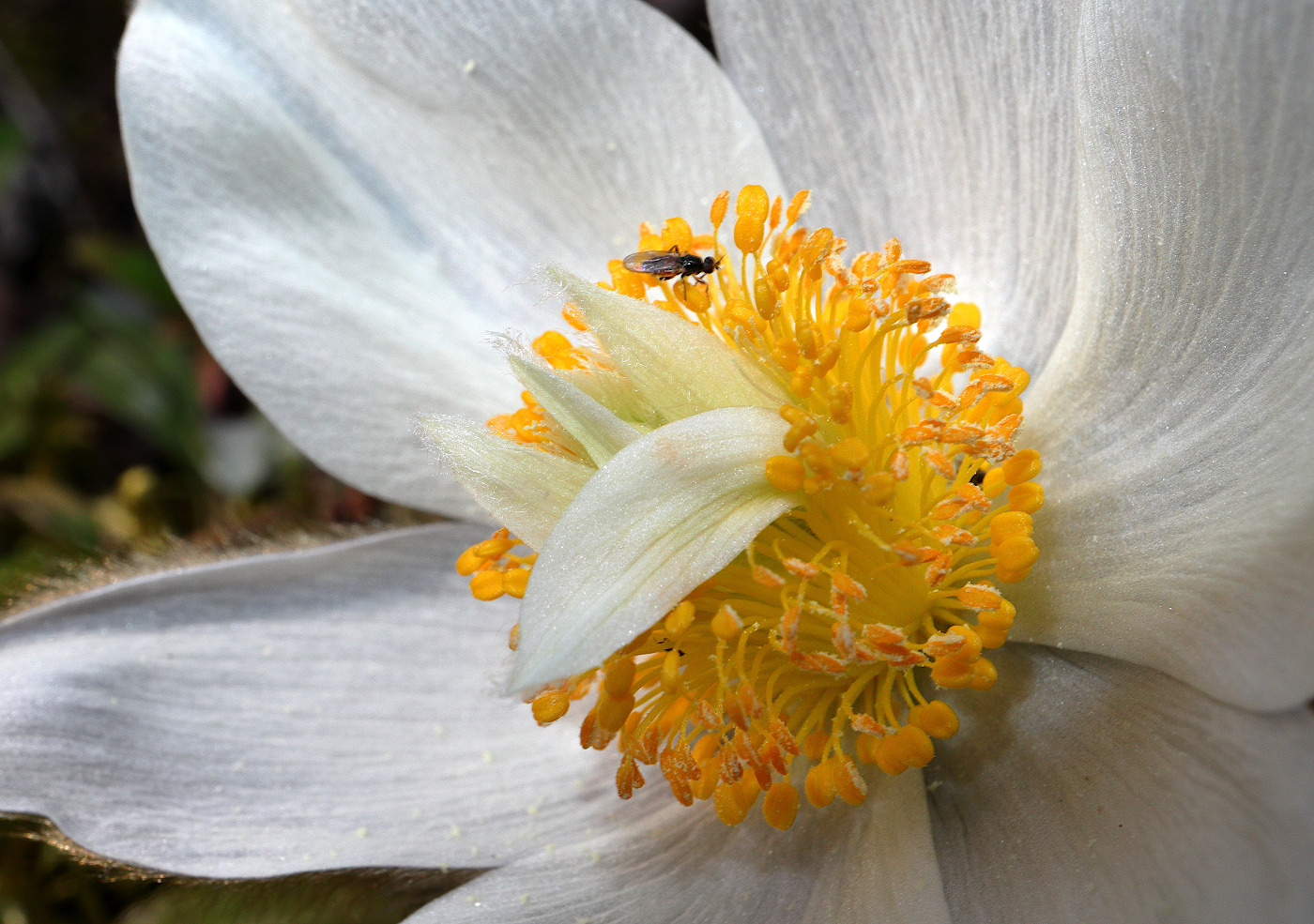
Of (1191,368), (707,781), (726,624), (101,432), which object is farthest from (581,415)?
(101,432)

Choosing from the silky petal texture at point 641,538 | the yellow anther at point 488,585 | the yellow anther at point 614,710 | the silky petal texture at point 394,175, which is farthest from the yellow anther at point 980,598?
the silky petal texture at point 394,175

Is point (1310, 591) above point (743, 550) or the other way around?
above

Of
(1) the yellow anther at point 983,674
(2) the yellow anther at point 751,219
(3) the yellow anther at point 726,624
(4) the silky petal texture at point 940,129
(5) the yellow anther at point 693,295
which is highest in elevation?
(4) the silky petal texture at point 940,129

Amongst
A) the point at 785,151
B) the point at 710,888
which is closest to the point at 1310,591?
the point at 710,888

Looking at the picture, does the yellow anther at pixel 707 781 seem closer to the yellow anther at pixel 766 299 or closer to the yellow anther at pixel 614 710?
the yellow anther at pixel 614 710

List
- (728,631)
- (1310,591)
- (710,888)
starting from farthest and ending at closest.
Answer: (710,888)
(728,631)
(1310,591)

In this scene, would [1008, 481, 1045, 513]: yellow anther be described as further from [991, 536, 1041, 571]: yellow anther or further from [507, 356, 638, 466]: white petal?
[507, 356, 638, 466]: white petal

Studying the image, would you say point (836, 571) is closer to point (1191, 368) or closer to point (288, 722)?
point (1191, 368)

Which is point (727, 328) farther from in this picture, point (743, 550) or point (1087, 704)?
point (1087, 704)
